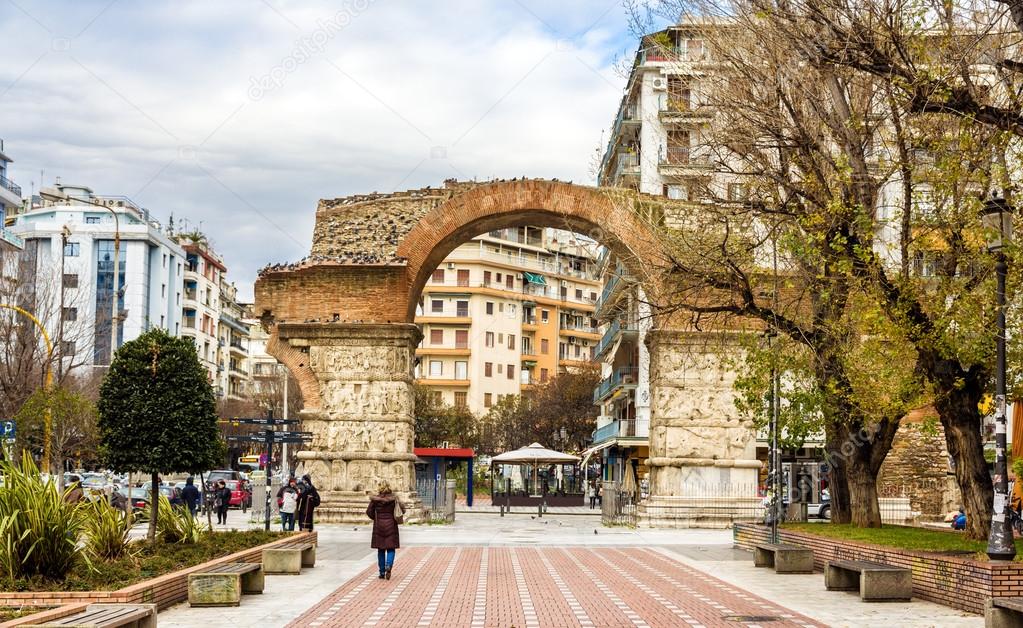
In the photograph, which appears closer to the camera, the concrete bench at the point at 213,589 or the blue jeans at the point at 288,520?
the concrete bench at the point at 213,589

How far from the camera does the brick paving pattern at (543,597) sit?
1318 centimetres

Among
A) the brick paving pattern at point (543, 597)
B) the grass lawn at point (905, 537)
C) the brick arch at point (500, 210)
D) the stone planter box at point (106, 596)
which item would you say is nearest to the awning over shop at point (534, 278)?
the brick arch at point (500, 210)

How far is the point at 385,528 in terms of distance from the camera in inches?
685

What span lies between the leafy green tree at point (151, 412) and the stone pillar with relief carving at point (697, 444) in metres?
15.3

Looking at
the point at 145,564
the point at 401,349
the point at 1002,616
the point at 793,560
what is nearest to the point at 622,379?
the point at 401,349

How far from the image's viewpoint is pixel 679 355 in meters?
30.8

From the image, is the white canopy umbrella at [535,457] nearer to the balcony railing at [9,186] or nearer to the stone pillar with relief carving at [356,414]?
the stone pillar with relief carving at [356,414]

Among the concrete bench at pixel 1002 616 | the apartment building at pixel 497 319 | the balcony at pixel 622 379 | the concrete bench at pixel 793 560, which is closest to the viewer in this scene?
the concrete bench at pixel 1002 616

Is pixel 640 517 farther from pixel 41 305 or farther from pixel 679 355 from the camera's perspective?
pixel 41 305

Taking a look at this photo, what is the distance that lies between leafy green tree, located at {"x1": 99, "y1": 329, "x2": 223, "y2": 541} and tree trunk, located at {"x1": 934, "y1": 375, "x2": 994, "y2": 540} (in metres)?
10.3

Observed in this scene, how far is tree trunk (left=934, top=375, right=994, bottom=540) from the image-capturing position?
55.3 feet

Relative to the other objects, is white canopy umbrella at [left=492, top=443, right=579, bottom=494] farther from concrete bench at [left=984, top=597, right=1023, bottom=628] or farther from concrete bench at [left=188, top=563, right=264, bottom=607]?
concrete bench at [left=984, top=597, right=1023, bottom=628]

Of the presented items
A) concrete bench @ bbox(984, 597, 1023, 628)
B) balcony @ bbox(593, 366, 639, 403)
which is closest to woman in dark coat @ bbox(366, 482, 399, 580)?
concrete bench @ bbox(984, 597, 1023, 628)

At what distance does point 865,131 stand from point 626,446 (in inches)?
1314
